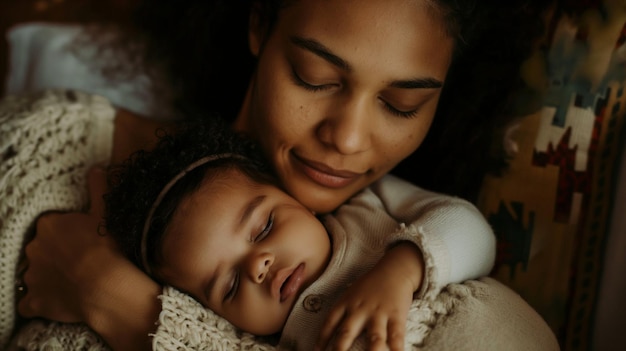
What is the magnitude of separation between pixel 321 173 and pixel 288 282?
0.25 metres

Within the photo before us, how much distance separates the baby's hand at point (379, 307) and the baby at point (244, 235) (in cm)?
4

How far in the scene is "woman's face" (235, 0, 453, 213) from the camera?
3.57ft

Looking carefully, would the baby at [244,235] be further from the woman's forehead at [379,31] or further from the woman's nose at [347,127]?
the woman's forehead at [379,31]

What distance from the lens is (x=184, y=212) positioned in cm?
113

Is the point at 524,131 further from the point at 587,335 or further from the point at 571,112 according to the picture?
the point at 587,335

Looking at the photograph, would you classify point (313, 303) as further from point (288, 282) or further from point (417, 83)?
point (417, 83)

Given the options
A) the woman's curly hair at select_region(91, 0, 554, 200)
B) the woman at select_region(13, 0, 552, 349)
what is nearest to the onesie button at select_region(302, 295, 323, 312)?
the woman at select_region(13, 0, 552, 349)

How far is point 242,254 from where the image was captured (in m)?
1.10

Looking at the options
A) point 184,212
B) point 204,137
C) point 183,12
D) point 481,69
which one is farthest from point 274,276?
point 183,12

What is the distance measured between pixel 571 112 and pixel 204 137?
746 millimetres

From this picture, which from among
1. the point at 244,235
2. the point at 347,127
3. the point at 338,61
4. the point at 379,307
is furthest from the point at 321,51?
the point at 379,307

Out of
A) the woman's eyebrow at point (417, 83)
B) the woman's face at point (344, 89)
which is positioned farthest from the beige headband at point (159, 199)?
the woman's eyebrow at point (417, 83)

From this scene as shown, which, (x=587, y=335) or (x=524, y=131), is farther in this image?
(x=524, y=131)

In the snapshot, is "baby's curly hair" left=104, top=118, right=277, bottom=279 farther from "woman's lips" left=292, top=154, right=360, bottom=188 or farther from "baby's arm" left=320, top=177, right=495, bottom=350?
"baby's arm" left=320, top=177, right=495, bottom=350
